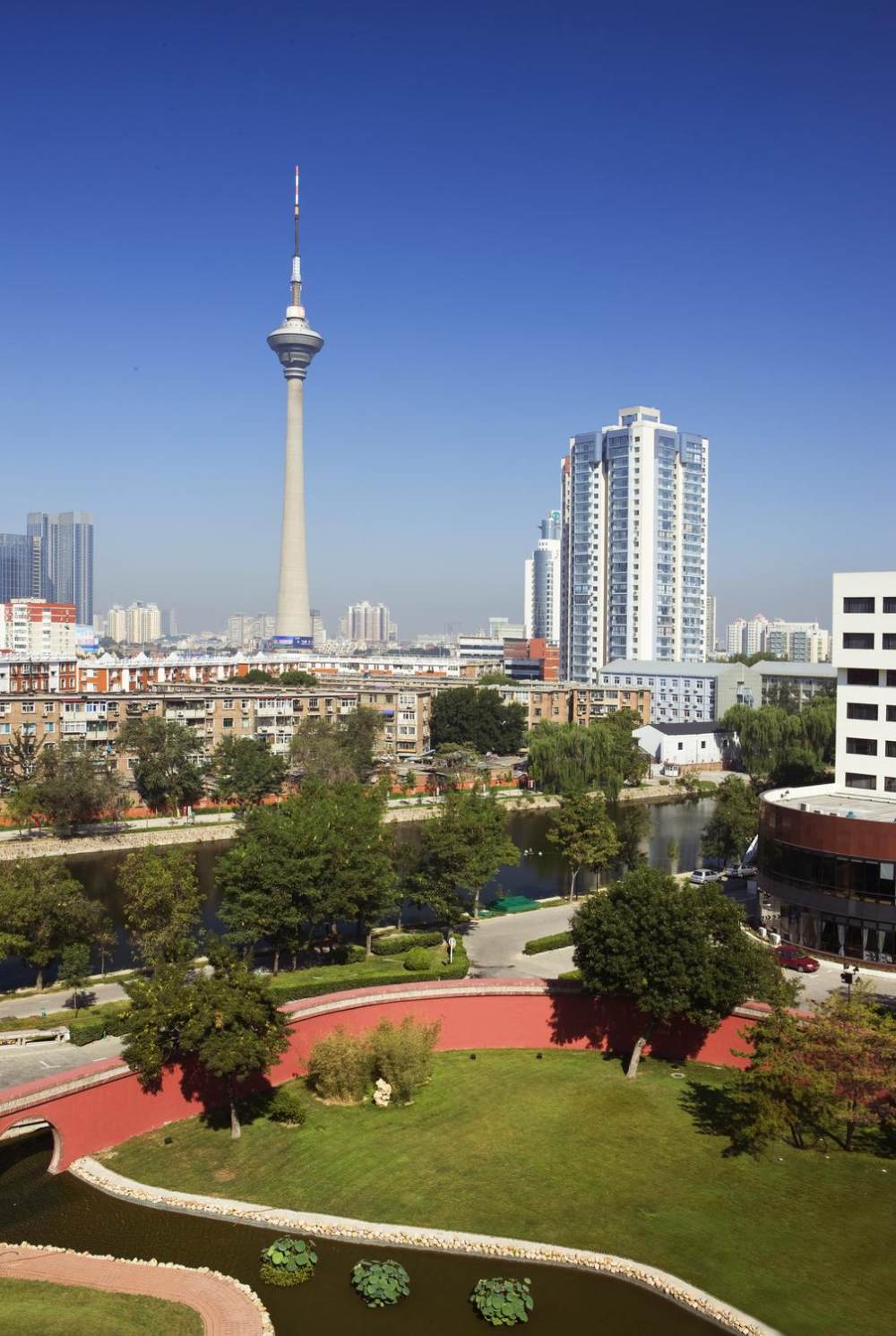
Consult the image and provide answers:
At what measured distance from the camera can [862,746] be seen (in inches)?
1215

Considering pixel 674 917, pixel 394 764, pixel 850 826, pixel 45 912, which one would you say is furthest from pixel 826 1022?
pixel 394 764

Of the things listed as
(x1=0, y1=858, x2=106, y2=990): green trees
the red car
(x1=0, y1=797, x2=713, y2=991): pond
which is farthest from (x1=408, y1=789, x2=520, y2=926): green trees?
(x1=0, y1=858, x2=106, y2=990): green trees

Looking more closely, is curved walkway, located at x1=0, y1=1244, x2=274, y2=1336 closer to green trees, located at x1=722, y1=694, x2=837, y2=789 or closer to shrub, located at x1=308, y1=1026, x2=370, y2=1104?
shrub, located at x1=308, y1=1026, x2=370, y2=1104

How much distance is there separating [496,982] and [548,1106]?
9.92 ft

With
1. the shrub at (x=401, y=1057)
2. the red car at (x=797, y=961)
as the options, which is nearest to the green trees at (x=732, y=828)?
the red car at (x=797, y=961)

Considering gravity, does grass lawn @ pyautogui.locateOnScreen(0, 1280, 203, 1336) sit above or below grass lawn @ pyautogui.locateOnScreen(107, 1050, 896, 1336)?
below

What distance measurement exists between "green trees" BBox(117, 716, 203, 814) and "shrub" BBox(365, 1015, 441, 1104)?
28.4m

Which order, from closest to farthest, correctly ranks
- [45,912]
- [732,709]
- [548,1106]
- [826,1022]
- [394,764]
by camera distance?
[826,1022] → [548,1106] → [45,912] → [394,764] → [732,709]

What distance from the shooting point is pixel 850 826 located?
24.2 m

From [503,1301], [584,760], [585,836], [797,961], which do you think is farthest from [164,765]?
[503,1301]

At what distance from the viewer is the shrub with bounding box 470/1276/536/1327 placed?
496 inches

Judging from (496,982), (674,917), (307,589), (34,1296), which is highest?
(307,589)

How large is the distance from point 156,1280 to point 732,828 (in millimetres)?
24083

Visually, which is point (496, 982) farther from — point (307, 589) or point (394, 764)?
point (307, 589)
